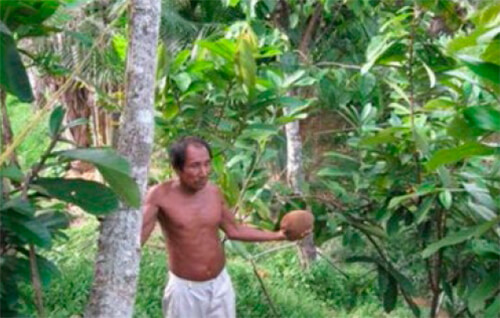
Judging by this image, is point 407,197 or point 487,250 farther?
point 407,197

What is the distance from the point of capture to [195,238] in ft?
12.0

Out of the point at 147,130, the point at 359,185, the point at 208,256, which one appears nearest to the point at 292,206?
the point at 359,185

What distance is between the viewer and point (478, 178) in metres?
3.72

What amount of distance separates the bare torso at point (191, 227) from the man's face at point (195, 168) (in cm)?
7

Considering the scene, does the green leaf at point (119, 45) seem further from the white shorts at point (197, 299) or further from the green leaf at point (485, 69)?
the green leaf at point (485, 69)

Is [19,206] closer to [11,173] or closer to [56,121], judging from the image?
[11,173]

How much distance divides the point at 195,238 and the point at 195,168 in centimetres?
35

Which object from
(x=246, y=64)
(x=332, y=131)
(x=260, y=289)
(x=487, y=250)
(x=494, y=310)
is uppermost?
(x=246, y=64)

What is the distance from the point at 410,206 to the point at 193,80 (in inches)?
47.0

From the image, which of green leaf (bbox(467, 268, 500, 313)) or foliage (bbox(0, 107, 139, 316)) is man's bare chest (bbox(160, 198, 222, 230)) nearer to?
green leaf (bbox(467, 268, 500, 313))

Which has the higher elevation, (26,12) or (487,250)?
(26,12)

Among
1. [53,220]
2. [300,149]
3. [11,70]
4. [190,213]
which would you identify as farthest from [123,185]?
[300,149]

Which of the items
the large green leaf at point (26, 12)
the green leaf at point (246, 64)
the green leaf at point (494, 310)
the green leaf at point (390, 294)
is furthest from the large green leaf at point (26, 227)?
the green leaf at point (390, 294)

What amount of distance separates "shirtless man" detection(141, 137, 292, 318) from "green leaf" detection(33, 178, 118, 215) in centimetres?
127
